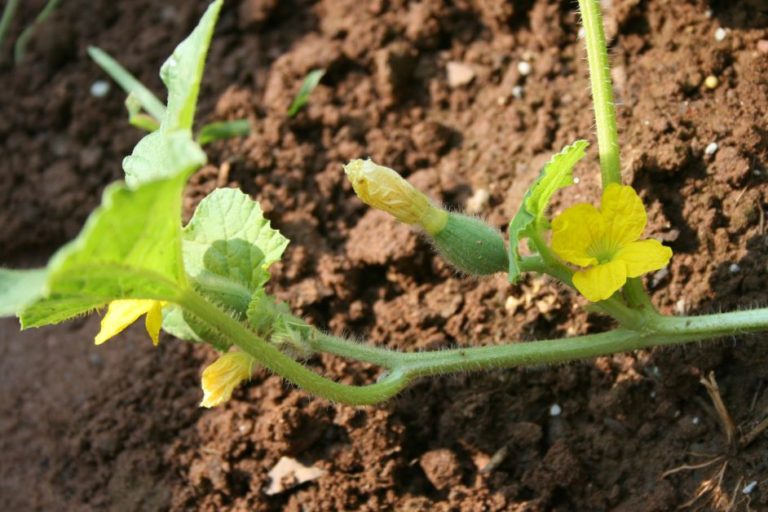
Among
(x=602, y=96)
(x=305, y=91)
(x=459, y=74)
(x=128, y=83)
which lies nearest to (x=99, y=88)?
(x=128, y=83)

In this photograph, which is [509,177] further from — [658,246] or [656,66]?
[658,246]

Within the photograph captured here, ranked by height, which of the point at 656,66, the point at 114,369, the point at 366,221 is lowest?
the point at 114,369

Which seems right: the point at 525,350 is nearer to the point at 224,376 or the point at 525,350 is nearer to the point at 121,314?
the point at 224,376

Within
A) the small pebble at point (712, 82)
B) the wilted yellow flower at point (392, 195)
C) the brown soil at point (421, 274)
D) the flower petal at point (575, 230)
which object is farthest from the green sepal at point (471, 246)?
the small pebble at point (712, 82)

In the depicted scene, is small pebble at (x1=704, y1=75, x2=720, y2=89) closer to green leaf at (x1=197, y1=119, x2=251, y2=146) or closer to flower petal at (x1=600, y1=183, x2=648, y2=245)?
flower petal at (x1=600, y1=183, x2=648, y2=245)

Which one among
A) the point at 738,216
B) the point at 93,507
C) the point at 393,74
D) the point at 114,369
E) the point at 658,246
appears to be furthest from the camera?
the point at 393,74

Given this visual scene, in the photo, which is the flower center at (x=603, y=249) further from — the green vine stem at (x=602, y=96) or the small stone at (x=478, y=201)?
the small stone at (x=478, y=201)

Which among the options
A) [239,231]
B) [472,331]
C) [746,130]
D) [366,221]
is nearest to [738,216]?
[746,130]
